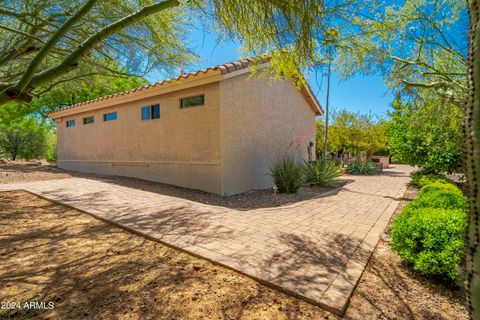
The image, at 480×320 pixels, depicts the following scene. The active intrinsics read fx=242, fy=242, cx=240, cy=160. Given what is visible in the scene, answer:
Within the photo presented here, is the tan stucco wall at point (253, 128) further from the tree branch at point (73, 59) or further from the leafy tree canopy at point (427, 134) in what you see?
the leafy tree canopy at point (427, 134)

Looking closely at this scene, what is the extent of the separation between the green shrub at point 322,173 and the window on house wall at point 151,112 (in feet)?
23.7

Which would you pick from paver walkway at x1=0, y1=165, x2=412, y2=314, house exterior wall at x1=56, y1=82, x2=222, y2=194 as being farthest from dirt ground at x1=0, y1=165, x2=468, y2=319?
A: house exterior wall at x1=56, y1=82, x2=222, y2=194

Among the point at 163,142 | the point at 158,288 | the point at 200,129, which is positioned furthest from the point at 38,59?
the point at 163,142

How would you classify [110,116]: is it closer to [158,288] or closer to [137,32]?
[137,32]

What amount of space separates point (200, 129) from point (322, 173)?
611 centimetres

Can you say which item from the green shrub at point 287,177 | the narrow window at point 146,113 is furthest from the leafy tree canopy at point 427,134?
the narrow window at point 146,113

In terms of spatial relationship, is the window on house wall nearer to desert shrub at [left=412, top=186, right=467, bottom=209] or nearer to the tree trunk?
desert shrub at [left=412, top=186, right=467, bottom=209]

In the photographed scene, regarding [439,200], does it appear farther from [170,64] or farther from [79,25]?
[79,25]

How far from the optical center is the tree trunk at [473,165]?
1.01 meters

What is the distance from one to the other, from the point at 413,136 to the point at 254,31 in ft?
34.8

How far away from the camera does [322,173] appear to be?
11.3 m

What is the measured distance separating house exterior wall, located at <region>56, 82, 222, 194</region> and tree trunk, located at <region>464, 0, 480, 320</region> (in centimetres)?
758

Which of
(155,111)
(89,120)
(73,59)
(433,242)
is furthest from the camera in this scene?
(89,120)

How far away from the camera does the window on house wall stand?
10234 millimetres
